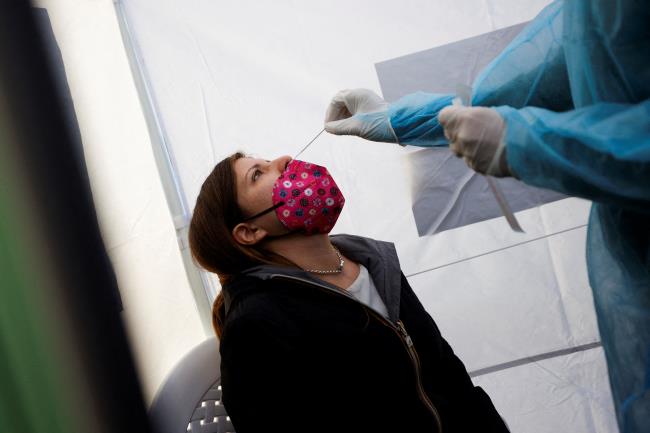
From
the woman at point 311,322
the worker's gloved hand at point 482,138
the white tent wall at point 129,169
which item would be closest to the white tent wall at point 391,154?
the white tent wall at point 129,169

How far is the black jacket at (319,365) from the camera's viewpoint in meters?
1.07

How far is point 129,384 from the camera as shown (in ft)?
0.93

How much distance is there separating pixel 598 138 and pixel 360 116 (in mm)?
647

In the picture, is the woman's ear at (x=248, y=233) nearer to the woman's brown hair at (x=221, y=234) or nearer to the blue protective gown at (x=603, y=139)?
the woman's brown hair at (x=221, y=234)

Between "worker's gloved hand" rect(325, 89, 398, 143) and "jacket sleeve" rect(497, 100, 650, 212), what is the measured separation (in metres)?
0.50

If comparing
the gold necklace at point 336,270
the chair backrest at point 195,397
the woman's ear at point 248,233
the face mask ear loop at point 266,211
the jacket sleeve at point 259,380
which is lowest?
the chair backrest at point 195,397

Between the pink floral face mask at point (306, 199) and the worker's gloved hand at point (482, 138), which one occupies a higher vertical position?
the worker's gloved hand at point (482, 138)

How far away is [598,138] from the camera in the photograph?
693 millimetres

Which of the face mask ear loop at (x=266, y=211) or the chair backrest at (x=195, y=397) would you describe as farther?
the chair backrest at (x=195, y=397)

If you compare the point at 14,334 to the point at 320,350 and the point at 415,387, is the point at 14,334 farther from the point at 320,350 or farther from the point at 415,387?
the point at 415,387

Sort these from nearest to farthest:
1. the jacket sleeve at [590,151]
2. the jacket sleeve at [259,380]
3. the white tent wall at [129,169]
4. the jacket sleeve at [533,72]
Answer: the jacket sleeve at [590,151] < the jacket sleeve at [533,72] < the jacket sleeve at [259,380] < the white tent wall at [129,169]

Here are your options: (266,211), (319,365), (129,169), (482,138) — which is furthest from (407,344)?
(129,169)

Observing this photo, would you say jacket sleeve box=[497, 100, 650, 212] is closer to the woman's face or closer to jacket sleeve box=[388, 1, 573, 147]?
jacket sleeve box=[388, 1, 573, 147]

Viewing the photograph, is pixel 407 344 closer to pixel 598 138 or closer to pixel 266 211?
pixel 266 211
